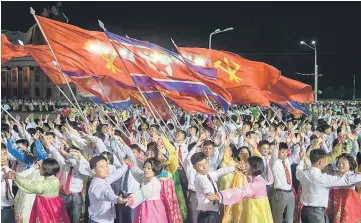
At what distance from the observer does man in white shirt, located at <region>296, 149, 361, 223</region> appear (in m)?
5.54

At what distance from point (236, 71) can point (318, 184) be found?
4736 millimetres

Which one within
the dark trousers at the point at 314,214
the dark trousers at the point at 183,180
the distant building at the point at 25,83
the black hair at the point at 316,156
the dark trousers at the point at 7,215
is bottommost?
the dark trousers at the point at 7,215

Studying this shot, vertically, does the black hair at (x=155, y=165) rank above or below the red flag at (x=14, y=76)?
below

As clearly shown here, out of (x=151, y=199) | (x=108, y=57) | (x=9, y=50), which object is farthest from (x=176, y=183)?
(x=9, y=50)

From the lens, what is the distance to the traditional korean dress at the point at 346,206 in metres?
5.98

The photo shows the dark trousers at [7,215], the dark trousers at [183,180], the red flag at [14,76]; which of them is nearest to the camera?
the dark trousers at [7,215]

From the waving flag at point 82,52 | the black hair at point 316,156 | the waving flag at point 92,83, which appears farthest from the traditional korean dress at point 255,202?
the waving flag at point 92,83

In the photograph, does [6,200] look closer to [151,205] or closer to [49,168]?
[49,168]

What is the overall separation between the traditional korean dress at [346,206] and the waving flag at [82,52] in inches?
164

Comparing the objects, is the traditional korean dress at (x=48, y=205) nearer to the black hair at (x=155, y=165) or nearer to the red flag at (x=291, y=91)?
the black hair at (x=155, y=165)

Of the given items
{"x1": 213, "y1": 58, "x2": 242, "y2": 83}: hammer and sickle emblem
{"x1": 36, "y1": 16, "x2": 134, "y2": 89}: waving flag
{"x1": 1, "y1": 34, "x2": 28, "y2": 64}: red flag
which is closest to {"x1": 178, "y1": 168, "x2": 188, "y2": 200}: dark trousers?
{"x1": 36, "y1": 16, "x2": 134, "y2": 89}: waving flag

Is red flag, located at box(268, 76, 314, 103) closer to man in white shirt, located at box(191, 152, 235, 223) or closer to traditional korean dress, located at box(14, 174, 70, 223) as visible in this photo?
man in white shirt, located at box(191, 152, 235, 223)

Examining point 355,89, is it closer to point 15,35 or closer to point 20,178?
point 15,35

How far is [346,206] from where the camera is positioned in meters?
5.99
